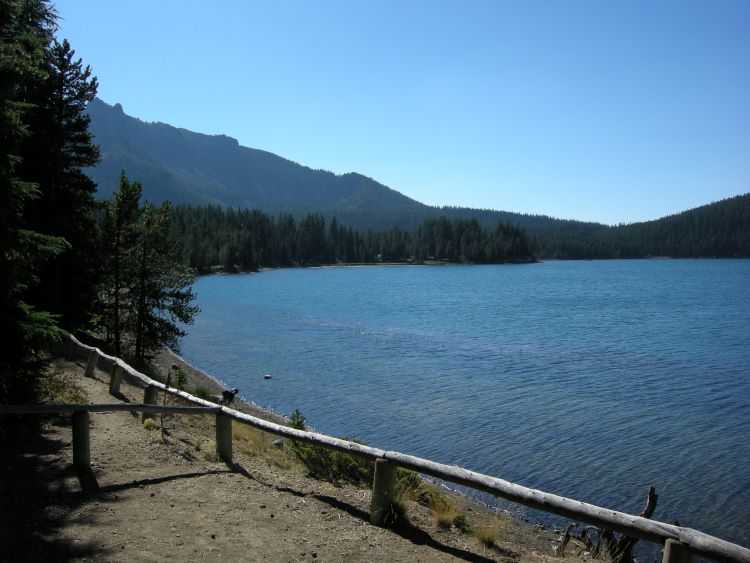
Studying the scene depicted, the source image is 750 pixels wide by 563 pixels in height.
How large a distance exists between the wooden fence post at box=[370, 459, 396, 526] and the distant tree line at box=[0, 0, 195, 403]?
584 centimetres

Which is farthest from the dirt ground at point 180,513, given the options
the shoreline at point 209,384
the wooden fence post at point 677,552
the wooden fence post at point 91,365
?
the shoreline at point 209,384

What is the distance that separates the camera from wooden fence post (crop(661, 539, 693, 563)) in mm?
5625

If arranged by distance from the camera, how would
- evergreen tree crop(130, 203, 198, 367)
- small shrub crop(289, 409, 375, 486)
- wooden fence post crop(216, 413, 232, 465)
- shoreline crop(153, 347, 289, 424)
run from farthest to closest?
evergreen tree crop(130, 203, 198, 367)
shoreline crop(153, 347, 289, 424)
small shrub crop(289, 409, 375, 486)
wooden fence post crop(216, 413, 232, 465)

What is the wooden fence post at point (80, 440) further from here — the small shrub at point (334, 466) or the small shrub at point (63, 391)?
the small shrub at point (334, 466)

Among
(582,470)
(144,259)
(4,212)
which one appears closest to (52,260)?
(144,259)

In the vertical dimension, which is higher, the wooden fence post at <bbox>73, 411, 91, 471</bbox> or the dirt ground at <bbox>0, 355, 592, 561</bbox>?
the wooden fence post at <bbox>73, 411, 91, 471</bbox>

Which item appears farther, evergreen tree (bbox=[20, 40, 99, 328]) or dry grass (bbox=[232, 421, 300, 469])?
evergreen tree (bbox=[20, 40, 99, 328])

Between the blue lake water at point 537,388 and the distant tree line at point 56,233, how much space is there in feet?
23.2

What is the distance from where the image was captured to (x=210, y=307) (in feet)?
233

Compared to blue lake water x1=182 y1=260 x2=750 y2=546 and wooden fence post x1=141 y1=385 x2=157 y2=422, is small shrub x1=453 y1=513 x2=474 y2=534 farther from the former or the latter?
blue lake water x1=182 y1=260 x2=750 y2=546

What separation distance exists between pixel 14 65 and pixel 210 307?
64388 millimetres

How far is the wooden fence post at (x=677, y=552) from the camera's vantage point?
562 cm

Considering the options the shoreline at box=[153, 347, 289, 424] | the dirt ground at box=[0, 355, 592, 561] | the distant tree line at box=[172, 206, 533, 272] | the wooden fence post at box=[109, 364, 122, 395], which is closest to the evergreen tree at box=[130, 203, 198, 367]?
the shoreline at box=[153, 347, 289, 424]

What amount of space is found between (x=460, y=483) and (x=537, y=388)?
21748 mm
